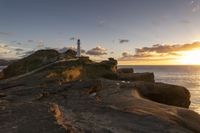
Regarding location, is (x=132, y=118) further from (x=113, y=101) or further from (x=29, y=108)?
(x=29, y=108)

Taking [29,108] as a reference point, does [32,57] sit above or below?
above

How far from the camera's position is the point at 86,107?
12.9 metres

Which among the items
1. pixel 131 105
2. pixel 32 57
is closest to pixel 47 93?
pixel 131 105

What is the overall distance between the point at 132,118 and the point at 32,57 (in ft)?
75.6

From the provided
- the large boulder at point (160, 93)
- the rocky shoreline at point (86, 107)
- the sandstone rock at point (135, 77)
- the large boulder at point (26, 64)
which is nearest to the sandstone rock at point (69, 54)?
the large boulder at point (26, 64)

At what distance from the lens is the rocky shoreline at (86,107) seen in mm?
9680

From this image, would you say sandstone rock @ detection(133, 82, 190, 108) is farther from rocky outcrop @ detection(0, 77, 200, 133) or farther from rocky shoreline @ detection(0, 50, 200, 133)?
rocky outcrop @ detection(0, 77, 200, 133)

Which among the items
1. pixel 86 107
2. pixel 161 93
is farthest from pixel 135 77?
pixel 86 107

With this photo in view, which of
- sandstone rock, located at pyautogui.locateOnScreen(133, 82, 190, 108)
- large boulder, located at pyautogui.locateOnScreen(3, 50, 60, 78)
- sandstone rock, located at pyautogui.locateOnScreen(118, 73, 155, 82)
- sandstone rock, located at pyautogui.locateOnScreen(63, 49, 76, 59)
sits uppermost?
sandstone rock, located at pyautogui.locateOnScreen(63, 49, 76, 59)

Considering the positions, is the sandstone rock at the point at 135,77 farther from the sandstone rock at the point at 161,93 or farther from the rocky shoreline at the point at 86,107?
the sandstone rock at the point at 161,93

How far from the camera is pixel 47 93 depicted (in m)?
15.9

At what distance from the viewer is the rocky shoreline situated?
31.8 ft

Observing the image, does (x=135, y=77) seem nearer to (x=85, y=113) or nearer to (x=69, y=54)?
(x=69, y=54)

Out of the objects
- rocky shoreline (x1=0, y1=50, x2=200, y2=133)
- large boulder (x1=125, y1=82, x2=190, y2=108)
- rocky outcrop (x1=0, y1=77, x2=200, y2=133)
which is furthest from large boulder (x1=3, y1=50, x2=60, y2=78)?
rocky outcrop (x1=0, y1=77, x2=200, y2=133)
